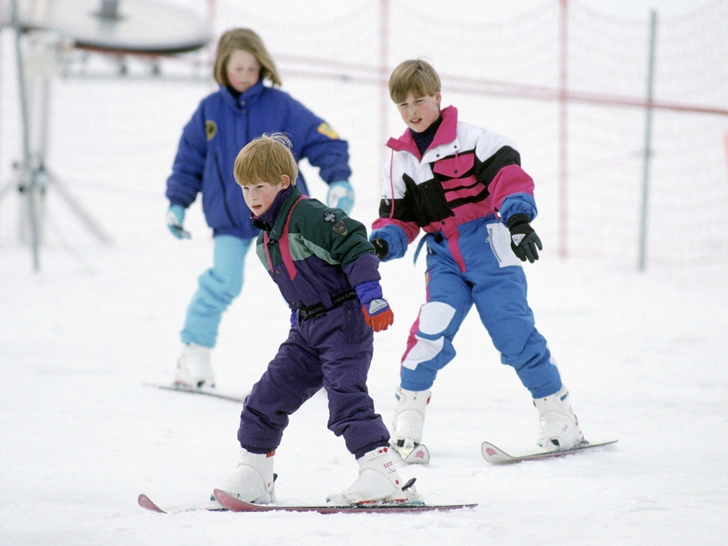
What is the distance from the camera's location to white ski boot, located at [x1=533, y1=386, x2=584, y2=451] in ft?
10.5

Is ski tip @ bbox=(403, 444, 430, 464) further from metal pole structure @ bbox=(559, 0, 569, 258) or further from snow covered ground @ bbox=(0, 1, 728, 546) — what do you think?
metal pole structure @ bbox=(559, 0, 569, 258)

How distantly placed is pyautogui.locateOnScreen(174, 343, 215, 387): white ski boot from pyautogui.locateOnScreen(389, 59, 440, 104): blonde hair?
175 centimetres

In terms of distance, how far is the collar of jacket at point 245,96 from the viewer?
4305 millimetres

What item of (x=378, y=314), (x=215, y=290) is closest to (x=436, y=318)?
(x=378, y=314)

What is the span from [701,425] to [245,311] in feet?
13.5

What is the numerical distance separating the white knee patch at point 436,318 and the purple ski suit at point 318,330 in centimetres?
61

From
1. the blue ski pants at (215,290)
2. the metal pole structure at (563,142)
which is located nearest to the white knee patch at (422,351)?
the blue ski pants at (215,290)

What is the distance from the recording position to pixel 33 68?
799 cm

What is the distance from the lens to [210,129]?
14.3 feet

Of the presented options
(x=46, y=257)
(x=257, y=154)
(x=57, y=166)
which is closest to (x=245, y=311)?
(x=46, y=257)

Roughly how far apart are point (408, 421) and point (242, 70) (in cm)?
195

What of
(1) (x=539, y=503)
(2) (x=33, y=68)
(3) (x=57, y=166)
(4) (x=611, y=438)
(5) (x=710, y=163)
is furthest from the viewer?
(3) (x=57, y=166)

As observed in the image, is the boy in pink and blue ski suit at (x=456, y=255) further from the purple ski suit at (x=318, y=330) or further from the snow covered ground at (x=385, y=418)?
the purple ski suit at (x=318, y=330)

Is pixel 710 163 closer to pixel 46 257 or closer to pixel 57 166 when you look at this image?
pixel 46 257
